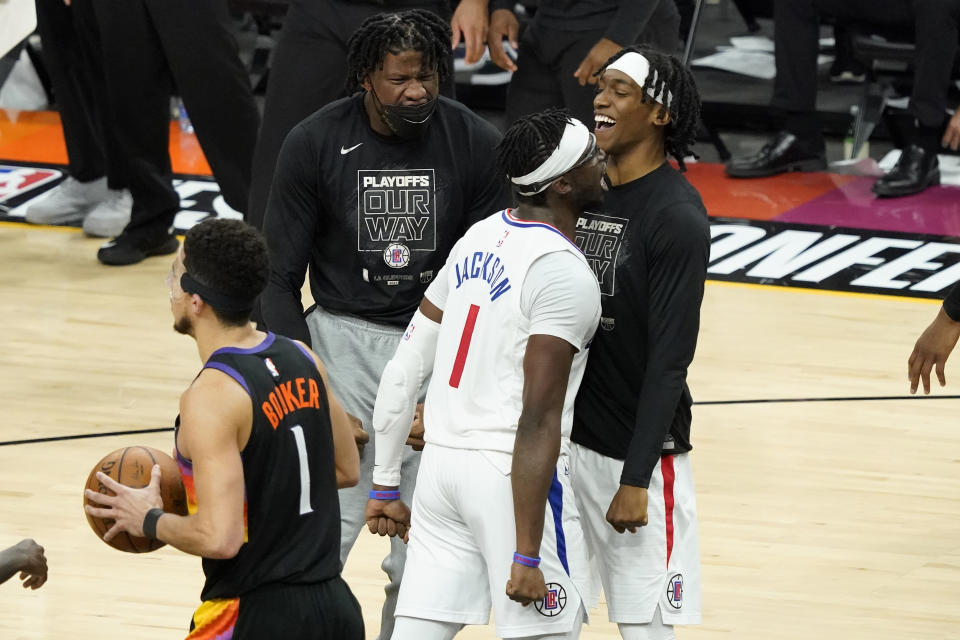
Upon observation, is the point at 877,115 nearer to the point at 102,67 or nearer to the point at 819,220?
the point at 819,220

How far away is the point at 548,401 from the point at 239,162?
162 inches

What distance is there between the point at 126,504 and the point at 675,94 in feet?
4.86

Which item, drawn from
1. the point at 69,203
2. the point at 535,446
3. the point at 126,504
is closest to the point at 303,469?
the point at 126,504

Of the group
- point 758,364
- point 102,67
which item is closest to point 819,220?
point 758,364

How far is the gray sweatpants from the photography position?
399cm

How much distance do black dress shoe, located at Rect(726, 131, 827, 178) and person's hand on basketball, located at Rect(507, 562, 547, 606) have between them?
249 inches

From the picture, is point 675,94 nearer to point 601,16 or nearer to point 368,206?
point 368,206

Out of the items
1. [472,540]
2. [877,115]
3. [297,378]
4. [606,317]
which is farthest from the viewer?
[877,115]

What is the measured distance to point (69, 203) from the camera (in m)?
8.24

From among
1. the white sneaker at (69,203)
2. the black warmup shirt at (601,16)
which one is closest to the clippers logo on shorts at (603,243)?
the black warmup shirt at (601,16)

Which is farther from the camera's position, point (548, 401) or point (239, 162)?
point (239, 162)

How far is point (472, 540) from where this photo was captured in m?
3.26

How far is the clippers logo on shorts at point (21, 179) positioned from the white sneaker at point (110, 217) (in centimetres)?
84

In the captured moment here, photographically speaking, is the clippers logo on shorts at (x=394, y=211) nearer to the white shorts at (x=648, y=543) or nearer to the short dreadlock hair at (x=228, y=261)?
the white shorts at (x=648, y=543)
